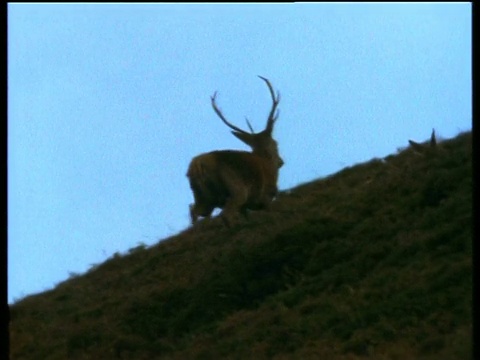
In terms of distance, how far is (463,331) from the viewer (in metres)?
7.45

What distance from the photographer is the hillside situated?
333 inches

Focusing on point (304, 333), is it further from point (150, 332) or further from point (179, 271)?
point (179, 271)

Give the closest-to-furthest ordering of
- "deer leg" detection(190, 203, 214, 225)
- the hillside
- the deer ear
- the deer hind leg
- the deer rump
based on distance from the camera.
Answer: the hillside
the deer rump
the deer hind leg
"deer leg" detection(190, 203, 214, 225)
the deer ear

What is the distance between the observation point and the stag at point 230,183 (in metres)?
13.4

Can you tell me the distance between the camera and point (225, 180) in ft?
43.9

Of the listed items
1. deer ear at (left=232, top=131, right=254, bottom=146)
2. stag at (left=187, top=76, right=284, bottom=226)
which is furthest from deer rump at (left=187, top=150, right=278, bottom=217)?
deer ear at (left=232, top=131, right=254, bottom=146)

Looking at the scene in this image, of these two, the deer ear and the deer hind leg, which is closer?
the deer hind leg

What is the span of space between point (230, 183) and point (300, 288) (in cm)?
337

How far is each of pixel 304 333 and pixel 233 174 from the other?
4.89 meters

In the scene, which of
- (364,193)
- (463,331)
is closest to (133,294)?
(364,193)

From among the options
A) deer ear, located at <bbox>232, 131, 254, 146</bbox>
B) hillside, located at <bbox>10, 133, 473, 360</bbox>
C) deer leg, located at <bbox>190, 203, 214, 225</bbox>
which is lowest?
hillside, located at <bbox>10, 133, 473, 360</bbox>

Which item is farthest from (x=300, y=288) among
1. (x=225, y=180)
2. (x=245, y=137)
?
(x=245, y=137)

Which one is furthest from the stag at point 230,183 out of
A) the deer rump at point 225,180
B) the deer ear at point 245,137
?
the deer ear at point 245,137

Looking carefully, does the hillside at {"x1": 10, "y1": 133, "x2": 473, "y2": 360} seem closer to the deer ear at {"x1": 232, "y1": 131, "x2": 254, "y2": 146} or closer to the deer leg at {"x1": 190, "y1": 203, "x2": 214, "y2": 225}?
the deer leg at {"x1": 190, "y1": 203, "x2": 214, "y2": 225}
